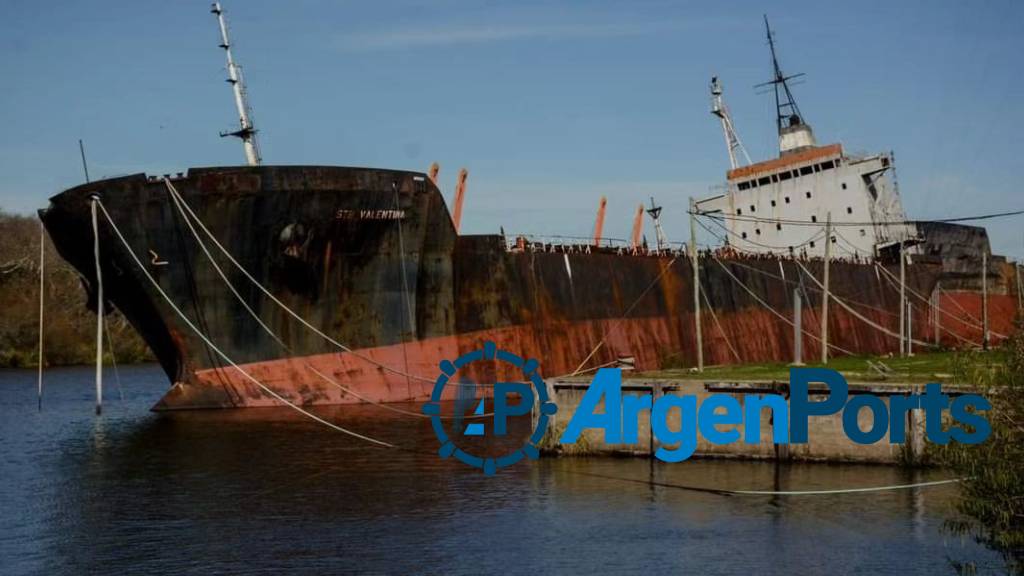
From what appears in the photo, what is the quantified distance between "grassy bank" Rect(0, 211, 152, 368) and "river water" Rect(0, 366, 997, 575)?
46435 millimetres

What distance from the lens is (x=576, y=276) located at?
4022cm

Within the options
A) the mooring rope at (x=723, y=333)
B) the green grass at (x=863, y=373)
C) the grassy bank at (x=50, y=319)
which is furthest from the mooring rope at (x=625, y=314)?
the grassy bank at (x=50, y=319)

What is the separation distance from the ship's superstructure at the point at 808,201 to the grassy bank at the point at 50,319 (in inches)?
1553

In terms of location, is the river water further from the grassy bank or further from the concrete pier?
the grassy bank

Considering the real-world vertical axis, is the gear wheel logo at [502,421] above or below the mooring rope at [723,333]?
below

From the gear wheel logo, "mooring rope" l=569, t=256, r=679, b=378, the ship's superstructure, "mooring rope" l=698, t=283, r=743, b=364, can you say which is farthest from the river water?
the ship's superstructure

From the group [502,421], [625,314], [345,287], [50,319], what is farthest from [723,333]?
[50,319]

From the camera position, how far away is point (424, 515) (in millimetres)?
18906

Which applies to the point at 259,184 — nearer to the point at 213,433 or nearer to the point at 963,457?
the point at 213,433

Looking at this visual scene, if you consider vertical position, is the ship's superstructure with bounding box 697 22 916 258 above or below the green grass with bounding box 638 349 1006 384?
above

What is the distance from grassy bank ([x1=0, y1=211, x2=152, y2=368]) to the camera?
69750 mm

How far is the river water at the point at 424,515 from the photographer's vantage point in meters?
16.0

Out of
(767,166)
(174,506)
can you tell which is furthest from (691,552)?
(767,166)

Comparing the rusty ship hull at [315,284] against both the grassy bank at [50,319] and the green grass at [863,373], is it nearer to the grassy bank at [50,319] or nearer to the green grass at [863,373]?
the green grass at [863,373]
